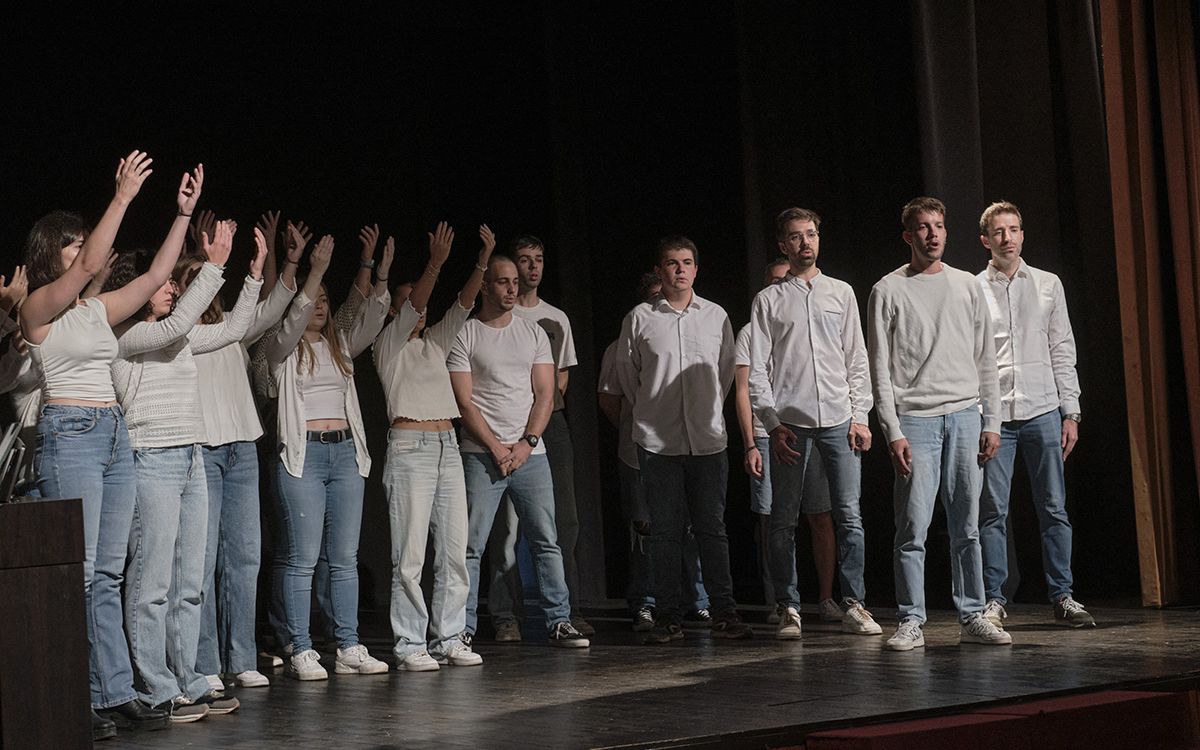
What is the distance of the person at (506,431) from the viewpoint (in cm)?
497

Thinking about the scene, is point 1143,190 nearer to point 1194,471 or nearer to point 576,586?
point 1194,471

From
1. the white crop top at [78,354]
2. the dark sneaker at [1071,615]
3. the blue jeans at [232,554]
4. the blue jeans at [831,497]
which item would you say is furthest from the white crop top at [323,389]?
the dark sneaker at [1071,615]

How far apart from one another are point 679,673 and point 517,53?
425 centimetres

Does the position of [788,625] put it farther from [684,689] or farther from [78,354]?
[78,354]

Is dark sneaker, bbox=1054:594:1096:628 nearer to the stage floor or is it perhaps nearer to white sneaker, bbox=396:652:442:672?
the stage floor

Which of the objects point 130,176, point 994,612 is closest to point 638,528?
point 994,612

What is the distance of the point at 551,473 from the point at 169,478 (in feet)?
6.23

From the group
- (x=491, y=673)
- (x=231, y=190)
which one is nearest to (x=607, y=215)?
(x=231, y=190)

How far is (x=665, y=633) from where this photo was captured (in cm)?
503

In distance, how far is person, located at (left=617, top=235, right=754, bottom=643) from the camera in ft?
16.6

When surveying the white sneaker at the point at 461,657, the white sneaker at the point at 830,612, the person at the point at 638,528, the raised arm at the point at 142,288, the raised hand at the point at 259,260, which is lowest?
the white sneaker at the point at 830,612

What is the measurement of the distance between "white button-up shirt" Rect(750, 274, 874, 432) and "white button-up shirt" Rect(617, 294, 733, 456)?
19 cm

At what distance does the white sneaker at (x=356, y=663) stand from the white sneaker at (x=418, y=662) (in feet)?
0.22

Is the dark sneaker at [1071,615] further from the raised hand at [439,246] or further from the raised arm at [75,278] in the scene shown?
the raised arm at [75,278]
